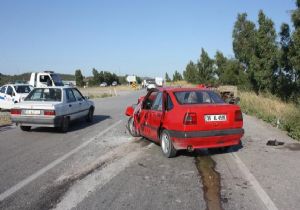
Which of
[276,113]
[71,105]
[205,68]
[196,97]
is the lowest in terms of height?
[276,113]

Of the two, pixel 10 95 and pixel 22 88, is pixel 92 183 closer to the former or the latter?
pixel 10 95

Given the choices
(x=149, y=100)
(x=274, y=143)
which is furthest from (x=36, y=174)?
(x=274, y=143)

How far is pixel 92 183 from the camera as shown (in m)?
6.77

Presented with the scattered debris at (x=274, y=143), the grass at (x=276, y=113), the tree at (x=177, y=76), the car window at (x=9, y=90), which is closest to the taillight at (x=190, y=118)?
the scattered debris at (x=274, y=143)

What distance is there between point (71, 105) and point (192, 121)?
6.72 metres

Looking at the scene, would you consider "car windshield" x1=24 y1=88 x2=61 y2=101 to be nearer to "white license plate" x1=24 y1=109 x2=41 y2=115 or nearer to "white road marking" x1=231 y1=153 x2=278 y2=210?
"white license plate" x1=24 y1=109 x2=41 y2=115

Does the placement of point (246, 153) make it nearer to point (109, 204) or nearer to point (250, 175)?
point (250, 175)

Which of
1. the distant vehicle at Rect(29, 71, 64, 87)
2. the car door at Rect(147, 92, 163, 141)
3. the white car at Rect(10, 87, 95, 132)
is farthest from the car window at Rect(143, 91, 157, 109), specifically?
the distant vehicle at Rect(29, 71, 64, 87)

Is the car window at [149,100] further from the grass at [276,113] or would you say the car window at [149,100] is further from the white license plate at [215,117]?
the grass at [276,113]

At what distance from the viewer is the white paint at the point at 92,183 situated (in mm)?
5758

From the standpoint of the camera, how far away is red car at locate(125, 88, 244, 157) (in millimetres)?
8562

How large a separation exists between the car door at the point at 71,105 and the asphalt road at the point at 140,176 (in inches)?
96.9

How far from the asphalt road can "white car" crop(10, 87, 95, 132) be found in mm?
1323

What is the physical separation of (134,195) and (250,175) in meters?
2.31
